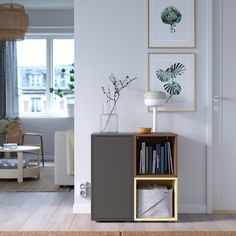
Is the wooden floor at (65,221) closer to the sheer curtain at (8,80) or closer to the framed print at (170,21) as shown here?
the framed print at (170,21)

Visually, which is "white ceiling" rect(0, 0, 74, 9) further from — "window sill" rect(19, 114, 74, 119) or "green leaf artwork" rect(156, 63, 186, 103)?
"green leaf artwork" rect(156, 63, 186, 103)

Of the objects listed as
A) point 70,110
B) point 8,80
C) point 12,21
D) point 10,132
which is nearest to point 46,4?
point 8,80

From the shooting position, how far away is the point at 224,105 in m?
4.38

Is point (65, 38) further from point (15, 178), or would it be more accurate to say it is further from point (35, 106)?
point (15, 178)

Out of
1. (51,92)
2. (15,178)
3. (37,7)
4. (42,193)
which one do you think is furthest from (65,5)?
(42,193)

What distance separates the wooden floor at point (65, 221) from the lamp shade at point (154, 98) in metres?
0.95

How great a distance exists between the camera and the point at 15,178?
6.27 metres

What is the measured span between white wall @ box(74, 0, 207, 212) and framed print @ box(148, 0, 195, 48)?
5 centimetres

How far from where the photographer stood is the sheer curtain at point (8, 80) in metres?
8.44

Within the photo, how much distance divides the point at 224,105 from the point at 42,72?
16.4ft

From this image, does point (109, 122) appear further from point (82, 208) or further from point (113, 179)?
point (82, 208)

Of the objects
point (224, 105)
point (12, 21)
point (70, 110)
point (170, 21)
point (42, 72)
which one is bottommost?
point (70, 110)

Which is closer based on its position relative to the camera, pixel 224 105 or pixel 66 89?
pixel 224 105

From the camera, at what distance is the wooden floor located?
3.78 meters
